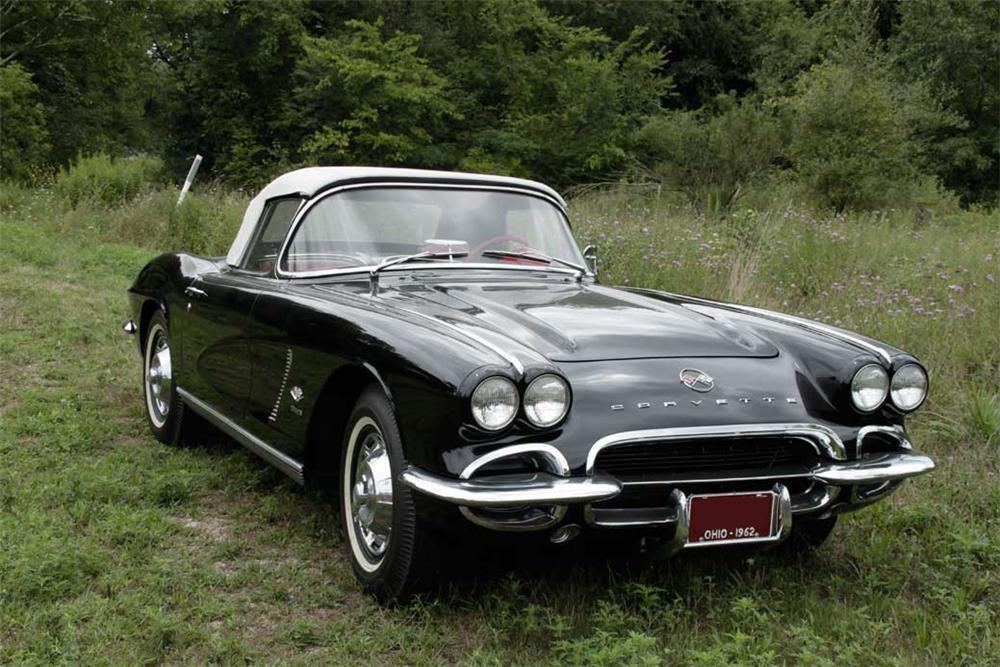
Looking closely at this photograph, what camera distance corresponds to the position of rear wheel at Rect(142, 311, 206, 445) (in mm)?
5016

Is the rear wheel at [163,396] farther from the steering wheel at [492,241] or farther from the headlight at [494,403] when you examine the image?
the headlight at [494,403]

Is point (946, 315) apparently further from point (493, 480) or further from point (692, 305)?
point (493, 480)

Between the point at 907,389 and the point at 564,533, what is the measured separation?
1344mm

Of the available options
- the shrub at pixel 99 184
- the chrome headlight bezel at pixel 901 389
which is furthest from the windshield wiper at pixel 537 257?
the shrub at pixel 99 184

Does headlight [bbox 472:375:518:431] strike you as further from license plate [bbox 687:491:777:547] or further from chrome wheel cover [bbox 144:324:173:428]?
chrome wheel cover [bbox 144:324:173:428]

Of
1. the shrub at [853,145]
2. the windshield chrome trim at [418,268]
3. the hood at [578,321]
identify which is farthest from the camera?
the shrub at [853,145]

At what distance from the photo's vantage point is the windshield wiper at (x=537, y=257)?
438 cm

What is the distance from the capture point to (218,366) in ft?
14.4

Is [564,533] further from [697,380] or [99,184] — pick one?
[99,184]

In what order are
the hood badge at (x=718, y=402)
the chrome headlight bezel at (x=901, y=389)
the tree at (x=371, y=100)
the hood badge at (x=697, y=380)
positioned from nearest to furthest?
the hood badge at (x=718, y=402) → the hood badge at (x=697, y=380) → the chrome headlight bezel at (x=901, y=389) → the tree at (x=371, y=100)

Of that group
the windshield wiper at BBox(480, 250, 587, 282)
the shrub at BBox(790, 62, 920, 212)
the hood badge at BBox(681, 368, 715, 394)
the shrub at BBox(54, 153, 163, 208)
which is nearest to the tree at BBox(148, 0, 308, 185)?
the shrub at BBox(54, 153, 163, 208)

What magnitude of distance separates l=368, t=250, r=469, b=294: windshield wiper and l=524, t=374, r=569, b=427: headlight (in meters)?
1.25

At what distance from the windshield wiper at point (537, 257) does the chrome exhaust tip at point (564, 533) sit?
70.9 inches

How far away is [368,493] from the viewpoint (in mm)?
3195
